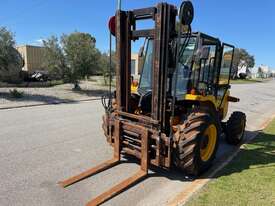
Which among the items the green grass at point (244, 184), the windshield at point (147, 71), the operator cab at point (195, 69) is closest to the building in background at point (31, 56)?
the windshield at point (147, 71)

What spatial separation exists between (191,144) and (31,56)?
1401 inches

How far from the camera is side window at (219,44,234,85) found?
5938 millimetres

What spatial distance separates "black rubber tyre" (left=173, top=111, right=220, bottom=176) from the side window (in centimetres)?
209

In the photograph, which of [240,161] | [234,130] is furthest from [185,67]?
[234,130]

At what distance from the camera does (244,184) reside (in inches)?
164

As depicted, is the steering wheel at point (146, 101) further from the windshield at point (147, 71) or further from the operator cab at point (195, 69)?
the windshield at point (147, 71)

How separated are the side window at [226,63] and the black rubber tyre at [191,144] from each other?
2090 mm

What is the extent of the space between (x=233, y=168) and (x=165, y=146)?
1579mm

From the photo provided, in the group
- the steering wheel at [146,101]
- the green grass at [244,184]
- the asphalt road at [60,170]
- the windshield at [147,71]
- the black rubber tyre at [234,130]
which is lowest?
the asphalt road at [60,170]

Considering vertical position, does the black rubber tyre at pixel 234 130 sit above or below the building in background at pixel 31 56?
below

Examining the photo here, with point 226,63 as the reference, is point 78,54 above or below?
above

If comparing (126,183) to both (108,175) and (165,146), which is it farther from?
(165,146)

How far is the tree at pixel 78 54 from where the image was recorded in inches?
714

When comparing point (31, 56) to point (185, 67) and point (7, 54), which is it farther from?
point (185, 67)
